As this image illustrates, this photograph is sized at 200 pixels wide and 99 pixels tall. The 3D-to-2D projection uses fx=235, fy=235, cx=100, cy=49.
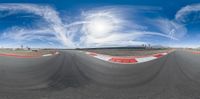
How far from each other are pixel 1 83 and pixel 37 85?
1063mm

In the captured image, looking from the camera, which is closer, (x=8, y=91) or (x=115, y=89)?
(x=8, y=91)

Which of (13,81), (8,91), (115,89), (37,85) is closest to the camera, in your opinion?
(8,91)

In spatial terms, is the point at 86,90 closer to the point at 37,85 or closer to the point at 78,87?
the point at 78,87

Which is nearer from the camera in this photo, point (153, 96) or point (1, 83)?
point (153, 96)

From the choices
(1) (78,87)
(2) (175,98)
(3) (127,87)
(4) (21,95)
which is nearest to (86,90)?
(1) (78,87)

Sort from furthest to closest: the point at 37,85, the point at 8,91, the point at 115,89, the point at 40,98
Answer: the point at 37,85, the point at 115,89, the point at 8,91, the point at 40,98

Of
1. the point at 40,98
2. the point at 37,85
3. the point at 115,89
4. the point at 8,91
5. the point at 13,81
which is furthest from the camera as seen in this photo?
the point at 13,81

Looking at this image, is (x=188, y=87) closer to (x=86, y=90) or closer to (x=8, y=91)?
(x=86, y=90)

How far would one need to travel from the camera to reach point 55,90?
228 inches

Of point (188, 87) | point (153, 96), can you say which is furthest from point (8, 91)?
point (188, 87)

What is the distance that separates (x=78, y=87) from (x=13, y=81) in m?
2.11

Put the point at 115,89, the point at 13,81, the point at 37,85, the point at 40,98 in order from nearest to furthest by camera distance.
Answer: the point at 40,98
the point at 115,89
the point at 37,85
the point at 13,81

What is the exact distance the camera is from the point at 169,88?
606 cm

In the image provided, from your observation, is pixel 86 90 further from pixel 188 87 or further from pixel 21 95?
pixel 188 87
